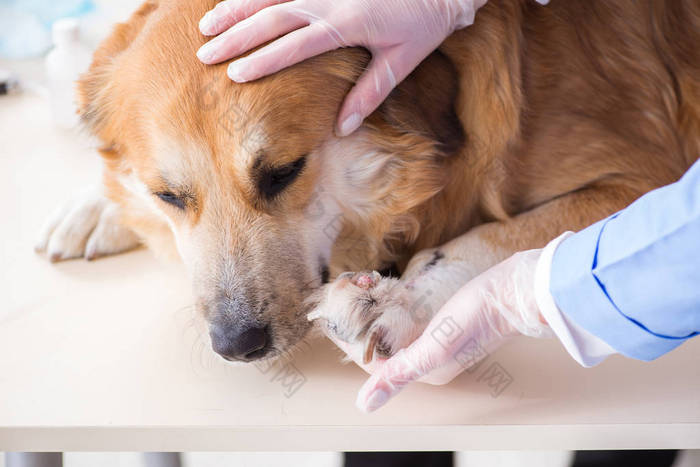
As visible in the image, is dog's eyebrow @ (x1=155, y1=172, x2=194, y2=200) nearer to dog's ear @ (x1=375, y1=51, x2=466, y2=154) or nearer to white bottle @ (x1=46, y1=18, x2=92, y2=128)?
dog's ear @ (x1=375, y1=51, x2=466, y2=154)

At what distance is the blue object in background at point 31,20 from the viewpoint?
2.39 m

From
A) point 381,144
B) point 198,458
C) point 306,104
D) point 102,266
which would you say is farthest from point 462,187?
point 198,458

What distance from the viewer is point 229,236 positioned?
3.37ft

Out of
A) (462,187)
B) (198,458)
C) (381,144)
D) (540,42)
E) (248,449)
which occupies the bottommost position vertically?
(198,458)

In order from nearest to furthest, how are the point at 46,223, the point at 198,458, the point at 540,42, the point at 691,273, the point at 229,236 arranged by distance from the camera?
the point at 691,273, the point at 229,236, the point at 540,42, the point at 46,223, the point at 198,458

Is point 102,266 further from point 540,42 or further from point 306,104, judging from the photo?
point 540,42

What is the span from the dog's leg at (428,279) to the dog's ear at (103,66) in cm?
50

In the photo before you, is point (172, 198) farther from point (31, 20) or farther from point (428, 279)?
point (31, 20)

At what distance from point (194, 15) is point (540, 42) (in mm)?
555

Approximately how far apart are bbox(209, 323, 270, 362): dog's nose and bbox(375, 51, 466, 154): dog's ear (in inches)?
14.4

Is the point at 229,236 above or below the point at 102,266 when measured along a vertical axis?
above

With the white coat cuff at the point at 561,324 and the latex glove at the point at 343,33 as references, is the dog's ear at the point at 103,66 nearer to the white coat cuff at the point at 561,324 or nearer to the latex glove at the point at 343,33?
the latex glove at the point at 343,33

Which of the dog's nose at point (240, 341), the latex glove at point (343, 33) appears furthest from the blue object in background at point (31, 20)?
the dog's nose at point (240, 341)

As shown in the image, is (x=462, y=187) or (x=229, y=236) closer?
(x=229, y=236)
